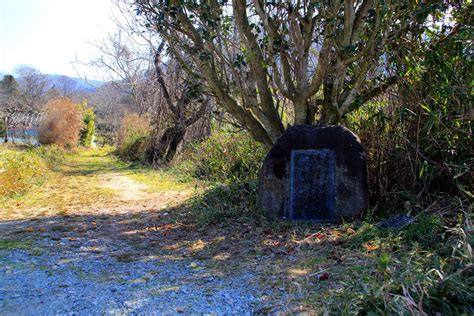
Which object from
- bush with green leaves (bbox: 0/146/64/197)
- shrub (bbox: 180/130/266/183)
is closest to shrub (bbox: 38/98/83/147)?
bush with green leaves (bbox: 0/146/64/197)

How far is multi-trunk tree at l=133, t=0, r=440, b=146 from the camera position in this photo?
4.50 meters

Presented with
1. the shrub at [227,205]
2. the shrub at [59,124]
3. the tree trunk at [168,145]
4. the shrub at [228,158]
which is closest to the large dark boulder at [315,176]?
the shrub at [227,205]

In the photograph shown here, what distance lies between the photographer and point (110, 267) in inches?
133

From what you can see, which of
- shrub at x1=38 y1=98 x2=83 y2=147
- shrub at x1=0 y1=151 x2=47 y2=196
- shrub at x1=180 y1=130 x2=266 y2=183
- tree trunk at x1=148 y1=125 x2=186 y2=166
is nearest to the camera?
shrub at x1=0 y1=151 x2=47 y2=196

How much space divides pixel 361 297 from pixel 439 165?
96.3 inches

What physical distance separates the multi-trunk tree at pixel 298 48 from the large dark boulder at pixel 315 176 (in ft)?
2.19

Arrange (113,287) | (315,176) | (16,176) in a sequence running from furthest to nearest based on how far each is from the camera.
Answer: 1. (16,176)
2. (315,176)
3. (113,287)

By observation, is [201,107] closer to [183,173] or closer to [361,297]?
[183,173]

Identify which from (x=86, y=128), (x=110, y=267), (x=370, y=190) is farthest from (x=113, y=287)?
(x=86, y=128)

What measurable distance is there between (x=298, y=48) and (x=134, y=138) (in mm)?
13283

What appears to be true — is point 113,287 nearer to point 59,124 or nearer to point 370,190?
point 370,190

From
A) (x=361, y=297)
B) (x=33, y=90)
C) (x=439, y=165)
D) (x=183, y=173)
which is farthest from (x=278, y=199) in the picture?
(x=33, y=90)

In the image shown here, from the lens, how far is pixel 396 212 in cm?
430

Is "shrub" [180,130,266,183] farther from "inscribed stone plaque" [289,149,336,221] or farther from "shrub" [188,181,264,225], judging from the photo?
"inscribed stone plaque" [289,149,336,221]
